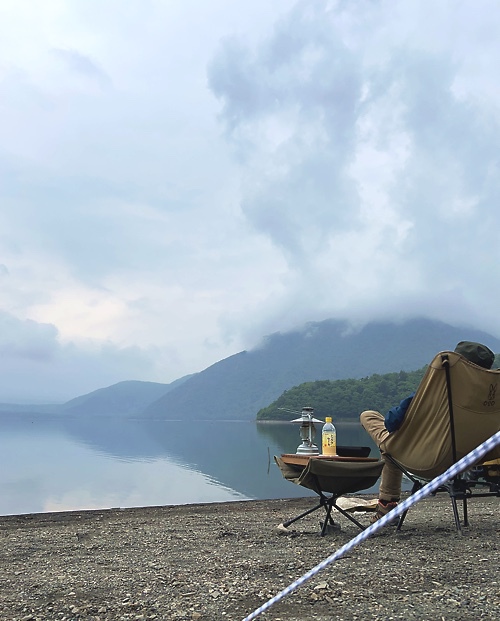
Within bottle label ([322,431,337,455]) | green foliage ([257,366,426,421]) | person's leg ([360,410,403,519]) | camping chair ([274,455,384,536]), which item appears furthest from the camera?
green foliage ([257,366,426,421])

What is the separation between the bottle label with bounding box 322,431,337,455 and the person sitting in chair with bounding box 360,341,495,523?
51 cm

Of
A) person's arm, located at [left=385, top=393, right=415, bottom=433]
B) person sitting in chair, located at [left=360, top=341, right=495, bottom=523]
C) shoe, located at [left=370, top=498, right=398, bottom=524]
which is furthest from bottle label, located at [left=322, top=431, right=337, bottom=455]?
person's arm, located at [left=385, top=393, right=415, bottom=433]

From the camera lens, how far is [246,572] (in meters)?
3.72

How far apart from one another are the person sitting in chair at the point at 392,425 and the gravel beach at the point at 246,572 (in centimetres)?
31

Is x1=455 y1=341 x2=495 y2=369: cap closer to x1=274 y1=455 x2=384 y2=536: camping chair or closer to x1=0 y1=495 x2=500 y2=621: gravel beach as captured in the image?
x1=274 y1=455 x2=384 y2=536: camping chair

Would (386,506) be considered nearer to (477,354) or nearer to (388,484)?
(388,484)

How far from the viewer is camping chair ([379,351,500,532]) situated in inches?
184

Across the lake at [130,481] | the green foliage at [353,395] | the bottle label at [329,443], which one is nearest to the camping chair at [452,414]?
the bottle label at [329,443]

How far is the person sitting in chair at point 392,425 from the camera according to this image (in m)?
4.94

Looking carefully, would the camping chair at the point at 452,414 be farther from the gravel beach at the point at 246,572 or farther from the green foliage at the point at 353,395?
the green foliage at the point at 353,395

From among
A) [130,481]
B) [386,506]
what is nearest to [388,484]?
[386,506]

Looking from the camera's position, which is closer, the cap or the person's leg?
the cap

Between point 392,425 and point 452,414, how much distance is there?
1.70 ft

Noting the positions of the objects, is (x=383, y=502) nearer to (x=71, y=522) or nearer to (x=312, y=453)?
(x=312, y=453)
